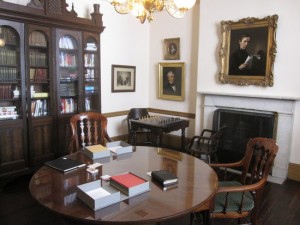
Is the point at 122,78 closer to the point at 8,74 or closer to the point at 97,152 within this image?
the point at 8,74

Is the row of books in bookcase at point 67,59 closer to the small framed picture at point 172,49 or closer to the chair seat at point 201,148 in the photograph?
the small framed picture at point 172,49

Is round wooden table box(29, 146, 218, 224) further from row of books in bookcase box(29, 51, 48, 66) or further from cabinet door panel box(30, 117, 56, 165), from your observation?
row of books in bookcase box(29, 51, 48, 66)

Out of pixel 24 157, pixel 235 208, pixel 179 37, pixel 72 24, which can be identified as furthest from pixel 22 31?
pixel 235 208

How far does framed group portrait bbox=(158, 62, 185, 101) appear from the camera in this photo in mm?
5004

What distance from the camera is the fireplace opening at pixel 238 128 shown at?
3715 millimetres

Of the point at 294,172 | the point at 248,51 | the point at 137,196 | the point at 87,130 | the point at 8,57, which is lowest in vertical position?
the point at 294,172

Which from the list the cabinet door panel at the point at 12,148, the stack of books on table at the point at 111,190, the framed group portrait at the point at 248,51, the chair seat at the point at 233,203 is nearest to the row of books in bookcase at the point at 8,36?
the cabinet door panel at the point at 12,148

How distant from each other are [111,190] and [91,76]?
2.98 m

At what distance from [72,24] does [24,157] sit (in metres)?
2.00

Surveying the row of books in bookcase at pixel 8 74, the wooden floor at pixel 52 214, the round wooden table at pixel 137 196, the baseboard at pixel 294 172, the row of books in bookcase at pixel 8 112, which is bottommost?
the wooden floor at pixel 52 214

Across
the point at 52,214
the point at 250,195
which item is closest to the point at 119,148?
the point at 52,214

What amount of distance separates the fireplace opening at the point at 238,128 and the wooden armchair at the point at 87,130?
6.54ft

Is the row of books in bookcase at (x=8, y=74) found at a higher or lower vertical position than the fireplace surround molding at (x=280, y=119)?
higher

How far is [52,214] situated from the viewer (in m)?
2.69
